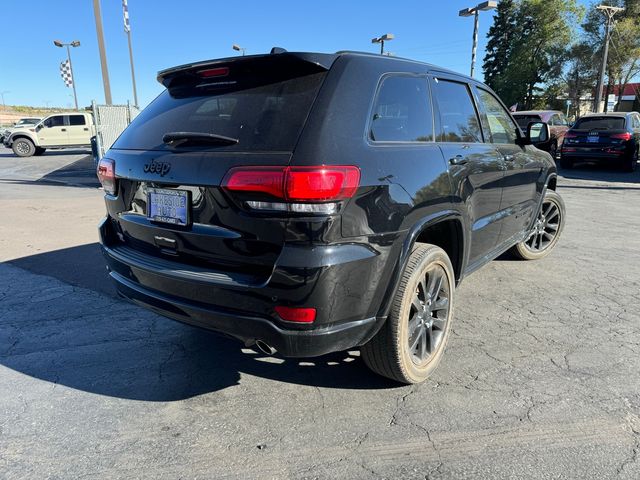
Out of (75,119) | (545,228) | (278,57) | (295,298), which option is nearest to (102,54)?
(75,119)

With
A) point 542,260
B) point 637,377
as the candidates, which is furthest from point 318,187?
point 542,260

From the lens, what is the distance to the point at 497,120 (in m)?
4.04

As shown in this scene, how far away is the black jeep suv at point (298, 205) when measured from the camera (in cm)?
211

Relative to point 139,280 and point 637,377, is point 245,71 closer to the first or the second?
point 139,280

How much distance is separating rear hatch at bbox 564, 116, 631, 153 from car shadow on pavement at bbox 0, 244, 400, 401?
13.5 meters

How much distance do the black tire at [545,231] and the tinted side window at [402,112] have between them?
283cm

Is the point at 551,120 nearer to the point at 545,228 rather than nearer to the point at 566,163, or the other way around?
the point at 566,163

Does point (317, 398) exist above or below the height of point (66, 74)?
below

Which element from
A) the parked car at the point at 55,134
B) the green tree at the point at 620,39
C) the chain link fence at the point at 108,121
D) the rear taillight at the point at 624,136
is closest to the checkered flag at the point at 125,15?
the parked car at the point at 55,134

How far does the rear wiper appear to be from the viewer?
2.33 meters

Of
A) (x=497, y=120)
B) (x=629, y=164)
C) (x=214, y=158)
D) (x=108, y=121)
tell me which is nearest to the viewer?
(x=214, y=158)

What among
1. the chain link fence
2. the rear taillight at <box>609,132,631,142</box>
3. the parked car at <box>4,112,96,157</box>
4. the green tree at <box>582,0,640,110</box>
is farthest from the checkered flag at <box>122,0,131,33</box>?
the green tree at <box>582,0,640,110</box>

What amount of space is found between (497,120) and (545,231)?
2096 mm

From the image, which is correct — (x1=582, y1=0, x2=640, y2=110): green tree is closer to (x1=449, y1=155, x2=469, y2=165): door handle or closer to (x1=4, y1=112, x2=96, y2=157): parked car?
(x1=4, y1=112, x2=96, y2=157): parked car
